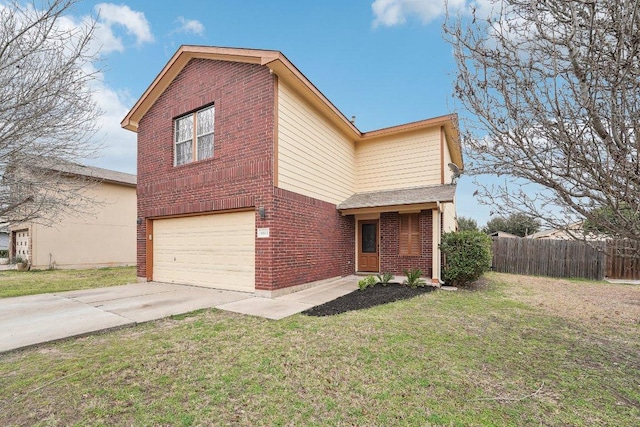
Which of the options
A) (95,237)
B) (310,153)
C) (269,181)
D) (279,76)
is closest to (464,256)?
(310,153)

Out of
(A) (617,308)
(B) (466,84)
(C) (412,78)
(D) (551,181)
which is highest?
(C) (412,78)

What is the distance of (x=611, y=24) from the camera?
2637mm

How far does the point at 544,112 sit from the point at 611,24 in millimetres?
815

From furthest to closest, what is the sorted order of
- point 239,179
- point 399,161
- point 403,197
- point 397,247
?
point 399,161 → point 397,247 → point 403,197 → point 239,179

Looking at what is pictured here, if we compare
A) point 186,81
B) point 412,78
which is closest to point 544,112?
point 412,78

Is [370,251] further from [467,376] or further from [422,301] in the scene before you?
[467,376]

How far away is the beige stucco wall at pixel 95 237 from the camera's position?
1616 cm

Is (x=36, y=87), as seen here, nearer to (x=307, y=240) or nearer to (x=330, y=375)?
(x=330, y=375)

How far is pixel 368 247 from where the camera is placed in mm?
11977

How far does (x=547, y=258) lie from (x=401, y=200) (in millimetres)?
9680

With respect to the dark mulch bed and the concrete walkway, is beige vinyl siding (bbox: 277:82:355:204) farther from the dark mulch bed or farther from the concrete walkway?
the dark mulch bed

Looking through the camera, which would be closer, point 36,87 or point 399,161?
point 36,87

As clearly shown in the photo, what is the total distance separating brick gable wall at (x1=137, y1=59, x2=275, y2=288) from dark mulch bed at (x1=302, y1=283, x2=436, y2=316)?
179 cm

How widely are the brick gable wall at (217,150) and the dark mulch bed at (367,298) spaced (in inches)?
70.5
